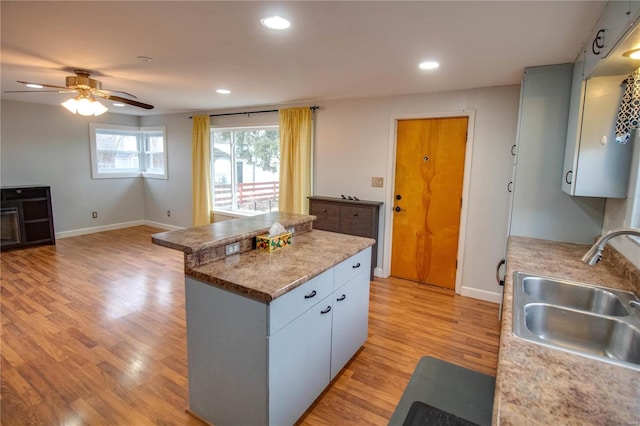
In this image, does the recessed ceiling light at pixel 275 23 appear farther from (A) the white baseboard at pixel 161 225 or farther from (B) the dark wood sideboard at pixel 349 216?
(A) the white baseboard at pixel 161 225

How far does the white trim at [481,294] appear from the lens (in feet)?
11.7

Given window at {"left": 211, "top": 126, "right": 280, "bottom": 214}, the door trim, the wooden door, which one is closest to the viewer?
the door trim

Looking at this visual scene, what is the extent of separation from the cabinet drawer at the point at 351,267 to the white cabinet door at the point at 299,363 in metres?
0.16

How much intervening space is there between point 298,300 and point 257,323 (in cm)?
25

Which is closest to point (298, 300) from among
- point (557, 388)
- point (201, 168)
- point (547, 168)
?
point (557, 388)

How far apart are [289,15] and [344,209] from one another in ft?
8.46

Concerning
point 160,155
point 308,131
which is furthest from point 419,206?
point 160,155

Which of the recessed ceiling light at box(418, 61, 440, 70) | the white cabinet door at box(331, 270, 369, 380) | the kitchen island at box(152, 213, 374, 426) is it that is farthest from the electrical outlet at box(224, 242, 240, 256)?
the recessed ceiling light at box(418, 61, 440, 70)

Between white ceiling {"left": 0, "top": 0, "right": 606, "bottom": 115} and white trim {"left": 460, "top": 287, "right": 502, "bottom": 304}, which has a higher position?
white ceiling {"left": 0, "top": 0, "right": 606, "bottom": 115}

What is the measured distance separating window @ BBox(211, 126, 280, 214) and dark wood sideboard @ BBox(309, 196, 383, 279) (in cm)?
132

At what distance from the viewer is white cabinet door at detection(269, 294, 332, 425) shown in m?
1.60

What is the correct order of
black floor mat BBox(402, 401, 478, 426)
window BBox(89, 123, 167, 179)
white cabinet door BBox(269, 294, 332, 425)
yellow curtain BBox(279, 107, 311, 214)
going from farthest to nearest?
window BBox(89, 123, 167, 179), yellow curtain BBox(279, 107, 311, 214), white cabinet door BBox(269, 294, 332, 425), black floor mat BBox(402, 401, 478, 426)

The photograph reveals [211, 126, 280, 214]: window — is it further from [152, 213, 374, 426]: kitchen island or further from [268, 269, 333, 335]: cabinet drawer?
→ [268, 269, 333, 335]: cabinet drawer

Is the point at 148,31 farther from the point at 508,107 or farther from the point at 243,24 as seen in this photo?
the point at 508,107
